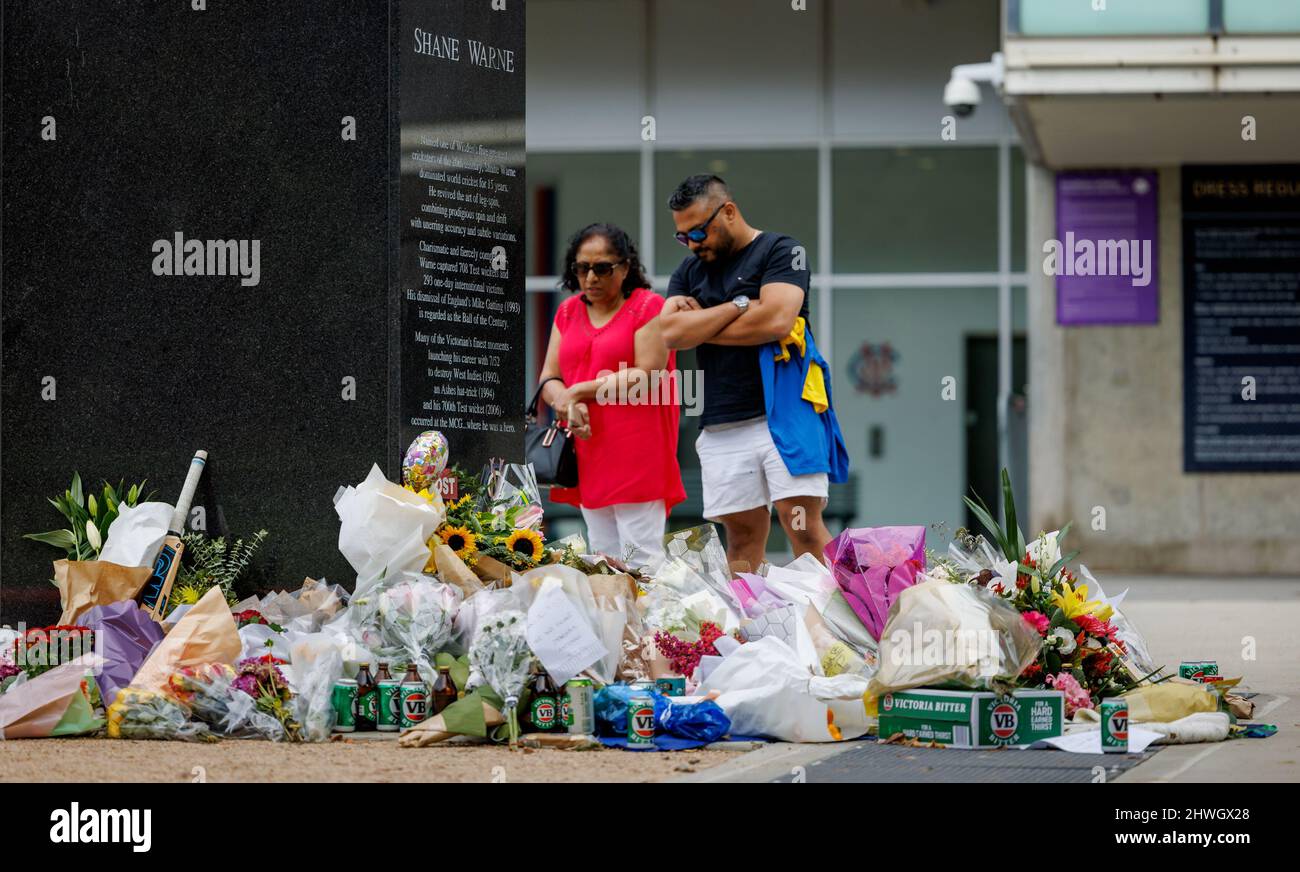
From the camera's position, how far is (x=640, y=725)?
18.5 ft

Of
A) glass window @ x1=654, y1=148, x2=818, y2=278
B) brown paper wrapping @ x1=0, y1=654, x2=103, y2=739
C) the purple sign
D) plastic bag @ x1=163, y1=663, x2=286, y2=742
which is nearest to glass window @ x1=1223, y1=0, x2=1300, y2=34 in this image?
the purple sign

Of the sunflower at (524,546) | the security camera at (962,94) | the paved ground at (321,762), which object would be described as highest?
the security camera at (962,94)

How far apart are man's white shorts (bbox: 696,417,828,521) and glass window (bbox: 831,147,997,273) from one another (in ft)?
30.4

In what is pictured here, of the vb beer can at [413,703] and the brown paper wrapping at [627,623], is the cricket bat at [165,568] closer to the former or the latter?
the vb beer can at [413,703]

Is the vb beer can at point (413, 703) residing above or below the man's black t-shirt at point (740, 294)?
below

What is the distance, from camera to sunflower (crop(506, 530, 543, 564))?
6.80 metres

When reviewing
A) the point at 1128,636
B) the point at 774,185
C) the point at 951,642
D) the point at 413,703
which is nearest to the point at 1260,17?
the point at 774,185

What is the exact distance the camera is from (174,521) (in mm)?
7059

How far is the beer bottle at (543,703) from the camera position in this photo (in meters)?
5.76

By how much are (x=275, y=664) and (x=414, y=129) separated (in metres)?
2.30

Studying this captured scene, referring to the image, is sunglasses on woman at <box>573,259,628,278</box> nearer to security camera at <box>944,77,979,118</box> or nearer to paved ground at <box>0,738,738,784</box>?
paved ground at <box>0,738,738,784</box>

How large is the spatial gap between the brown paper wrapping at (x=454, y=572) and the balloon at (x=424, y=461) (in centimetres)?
47

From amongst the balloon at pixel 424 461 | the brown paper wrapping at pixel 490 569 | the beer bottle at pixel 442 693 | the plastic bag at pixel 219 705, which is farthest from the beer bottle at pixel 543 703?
the balloon at pixel 424 461

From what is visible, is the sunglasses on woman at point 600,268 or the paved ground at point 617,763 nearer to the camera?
the paved ground at point 617,763
